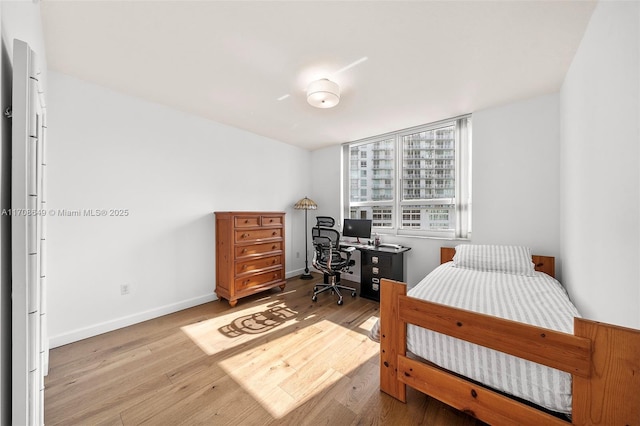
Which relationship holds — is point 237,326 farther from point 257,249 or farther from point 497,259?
point 497,259

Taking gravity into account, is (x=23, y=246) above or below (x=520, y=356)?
above

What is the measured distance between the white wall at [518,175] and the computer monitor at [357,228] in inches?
43.7

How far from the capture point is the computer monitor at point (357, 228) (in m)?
3.76

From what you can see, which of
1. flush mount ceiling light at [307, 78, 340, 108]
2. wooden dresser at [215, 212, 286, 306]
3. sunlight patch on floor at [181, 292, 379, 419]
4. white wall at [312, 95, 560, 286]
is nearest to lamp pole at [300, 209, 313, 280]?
wooden dresser at [215, 212, 286, 306]

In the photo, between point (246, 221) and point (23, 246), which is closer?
point (23, 246)

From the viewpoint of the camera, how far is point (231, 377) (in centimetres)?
178

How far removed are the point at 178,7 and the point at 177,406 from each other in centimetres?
249

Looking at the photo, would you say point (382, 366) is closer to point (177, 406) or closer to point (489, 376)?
point (489, 376)

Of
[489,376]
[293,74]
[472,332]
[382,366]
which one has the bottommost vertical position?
[382,366]

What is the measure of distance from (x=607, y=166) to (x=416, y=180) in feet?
7.58

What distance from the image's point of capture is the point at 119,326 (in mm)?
2492

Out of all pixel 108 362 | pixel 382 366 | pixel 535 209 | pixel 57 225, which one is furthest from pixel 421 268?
pixel 57 225

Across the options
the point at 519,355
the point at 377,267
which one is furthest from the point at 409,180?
the point at 519,355

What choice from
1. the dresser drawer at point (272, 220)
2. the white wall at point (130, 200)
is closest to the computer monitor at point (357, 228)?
the dresser drawer at point (272, 220)
